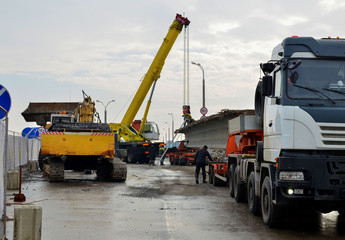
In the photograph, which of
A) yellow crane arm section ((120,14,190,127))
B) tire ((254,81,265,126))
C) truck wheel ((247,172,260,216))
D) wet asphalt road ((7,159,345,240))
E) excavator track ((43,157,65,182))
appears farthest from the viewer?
yellow crane arm section ((120,14,190,127))

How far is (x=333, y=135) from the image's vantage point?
928 cm

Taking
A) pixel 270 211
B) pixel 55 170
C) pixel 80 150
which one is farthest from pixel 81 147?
pixel 270 211

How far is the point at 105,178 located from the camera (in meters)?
23.0

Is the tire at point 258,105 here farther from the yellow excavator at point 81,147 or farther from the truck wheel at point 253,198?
the yellow excavator at point 81,147

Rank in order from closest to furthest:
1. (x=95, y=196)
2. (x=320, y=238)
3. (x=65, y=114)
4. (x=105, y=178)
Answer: (x=320, y=238) → (x=95, y=196) → (x=105, y=178) → (x=65, y=114)

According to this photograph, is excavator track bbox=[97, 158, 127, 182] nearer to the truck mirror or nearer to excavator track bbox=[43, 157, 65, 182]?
excavator track bbox=[43, 157, 65, 182]

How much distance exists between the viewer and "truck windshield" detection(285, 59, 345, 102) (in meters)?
9.66

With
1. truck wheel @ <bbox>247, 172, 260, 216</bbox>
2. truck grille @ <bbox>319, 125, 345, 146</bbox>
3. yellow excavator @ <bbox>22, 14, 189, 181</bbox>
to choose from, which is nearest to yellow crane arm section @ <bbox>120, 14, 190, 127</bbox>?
yellow excavator @ <bbox>22, 14, 189, 181</bbox>

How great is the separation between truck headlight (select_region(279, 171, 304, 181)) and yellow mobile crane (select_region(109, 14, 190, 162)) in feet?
90.0

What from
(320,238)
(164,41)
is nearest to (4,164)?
(320,238)

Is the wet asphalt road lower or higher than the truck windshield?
lower

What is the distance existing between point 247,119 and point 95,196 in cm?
523

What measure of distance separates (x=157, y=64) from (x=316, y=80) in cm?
2779

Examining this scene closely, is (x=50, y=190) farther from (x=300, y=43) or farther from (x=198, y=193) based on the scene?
(x=300, y=43)
